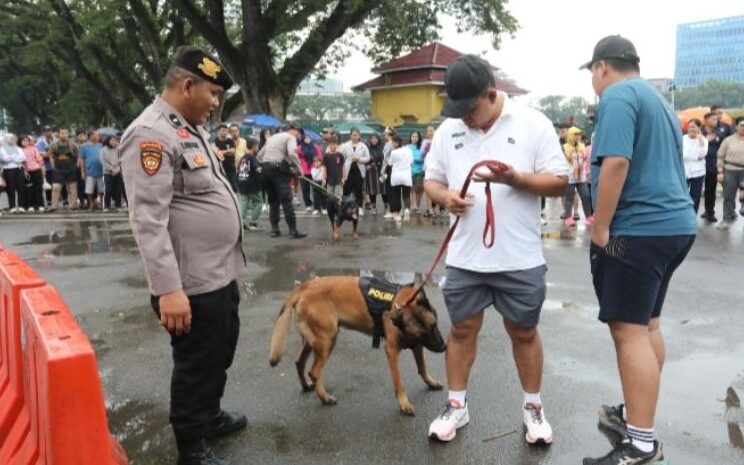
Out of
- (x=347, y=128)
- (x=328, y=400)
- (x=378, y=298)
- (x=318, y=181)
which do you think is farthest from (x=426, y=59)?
(x=328, y=400)

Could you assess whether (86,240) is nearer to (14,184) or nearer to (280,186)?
(280,186)

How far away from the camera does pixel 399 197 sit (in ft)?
42.6

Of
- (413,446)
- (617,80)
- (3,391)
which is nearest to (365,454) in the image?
(413,446)

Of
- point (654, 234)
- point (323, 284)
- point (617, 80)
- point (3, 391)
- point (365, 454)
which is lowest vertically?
point (365, 454)

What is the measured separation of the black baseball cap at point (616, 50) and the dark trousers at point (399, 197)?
996cm

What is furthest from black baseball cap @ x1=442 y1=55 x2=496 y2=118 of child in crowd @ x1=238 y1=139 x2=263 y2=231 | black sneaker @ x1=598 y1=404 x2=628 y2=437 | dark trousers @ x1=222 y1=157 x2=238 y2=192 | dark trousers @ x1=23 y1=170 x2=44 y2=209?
dark trousers @ x1=23 y1=170 x2=44 y2=209

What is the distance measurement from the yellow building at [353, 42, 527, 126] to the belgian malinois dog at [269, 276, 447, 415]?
36093mm

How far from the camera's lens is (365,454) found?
3.26 m

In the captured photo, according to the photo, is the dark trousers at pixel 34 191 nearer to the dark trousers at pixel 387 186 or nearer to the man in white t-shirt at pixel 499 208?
the dark trousers at pixel 387 186

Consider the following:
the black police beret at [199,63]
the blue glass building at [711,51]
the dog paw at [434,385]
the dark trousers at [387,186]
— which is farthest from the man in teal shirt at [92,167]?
the blue glass building at [711,51]

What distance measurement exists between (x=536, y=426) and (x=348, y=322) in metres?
1.28

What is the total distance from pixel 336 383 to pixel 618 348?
1970 millimetres

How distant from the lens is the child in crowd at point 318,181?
1380cm

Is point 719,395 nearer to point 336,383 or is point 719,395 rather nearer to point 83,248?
point 336,383
